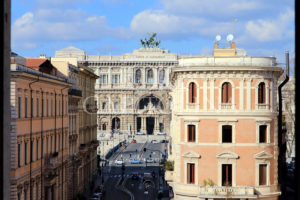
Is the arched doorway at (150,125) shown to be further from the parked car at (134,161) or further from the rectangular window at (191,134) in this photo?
the rectangular window at (191,134)

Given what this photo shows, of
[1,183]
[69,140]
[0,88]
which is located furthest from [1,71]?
[69,140]

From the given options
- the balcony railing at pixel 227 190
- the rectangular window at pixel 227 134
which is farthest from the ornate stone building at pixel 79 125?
the rectangular window at pixel 227 134

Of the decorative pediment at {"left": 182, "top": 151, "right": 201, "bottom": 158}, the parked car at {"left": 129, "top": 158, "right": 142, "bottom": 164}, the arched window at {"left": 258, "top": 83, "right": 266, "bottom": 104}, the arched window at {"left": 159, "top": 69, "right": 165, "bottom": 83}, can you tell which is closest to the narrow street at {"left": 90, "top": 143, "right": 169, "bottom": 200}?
the parked car at {"left": 129, "top": 158, "right": 142, "bottom": 164}

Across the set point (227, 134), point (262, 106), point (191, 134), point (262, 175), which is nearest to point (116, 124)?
point (191, 134)

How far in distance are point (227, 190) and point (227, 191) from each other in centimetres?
19

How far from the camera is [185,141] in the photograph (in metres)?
43.1

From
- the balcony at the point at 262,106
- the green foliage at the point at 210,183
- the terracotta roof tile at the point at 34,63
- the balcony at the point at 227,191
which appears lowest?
the balcony at the point at 227,191

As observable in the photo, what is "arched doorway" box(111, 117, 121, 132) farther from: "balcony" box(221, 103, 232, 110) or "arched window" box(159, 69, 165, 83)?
"balcony" box(221, 103, 232, 110)

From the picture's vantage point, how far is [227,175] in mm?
41844

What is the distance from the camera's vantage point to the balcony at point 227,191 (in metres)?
40.2

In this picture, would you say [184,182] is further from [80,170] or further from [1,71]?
[1,71]

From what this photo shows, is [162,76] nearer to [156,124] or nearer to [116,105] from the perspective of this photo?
[156,124]

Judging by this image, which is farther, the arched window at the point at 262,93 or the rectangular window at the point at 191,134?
the rectangular window at the point at 191,134

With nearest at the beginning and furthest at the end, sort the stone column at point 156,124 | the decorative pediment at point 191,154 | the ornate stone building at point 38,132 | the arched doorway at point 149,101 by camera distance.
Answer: the ornate stone building at point 38,132
the decorative pediment at point 191,154
the stone column at point 156,124
the arched doorway at point 149,101
